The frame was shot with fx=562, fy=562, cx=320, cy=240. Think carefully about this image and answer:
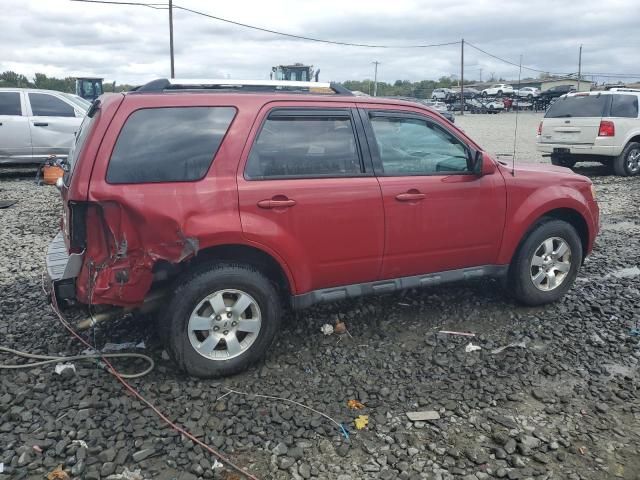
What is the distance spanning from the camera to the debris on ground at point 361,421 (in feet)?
10.7

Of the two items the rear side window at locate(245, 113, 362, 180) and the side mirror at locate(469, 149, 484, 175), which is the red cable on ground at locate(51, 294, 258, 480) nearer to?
the rear side window at locate(245, 113, 362, 180)

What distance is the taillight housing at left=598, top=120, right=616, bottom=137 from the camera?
39.6 ft

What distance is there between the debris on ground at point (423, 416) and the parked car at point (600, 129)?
10.7 metres

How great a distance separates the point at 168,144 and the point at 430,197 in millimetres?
1961

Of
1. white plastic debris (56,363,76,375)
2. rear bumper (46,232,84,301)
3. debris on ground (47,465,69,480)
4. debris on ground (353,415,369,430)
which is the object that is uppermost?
rear bumper (46,232,84,301)

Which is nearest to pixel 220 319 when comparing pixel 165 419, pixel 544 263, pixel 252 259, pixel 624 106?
pixel 252 259

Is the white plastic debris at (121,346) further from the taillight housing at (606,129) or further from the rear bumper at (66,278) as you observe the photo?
the taillight housing at (606,129)

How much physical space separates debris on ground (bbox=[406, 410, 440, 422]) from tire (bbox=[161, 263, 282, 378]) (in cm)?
109

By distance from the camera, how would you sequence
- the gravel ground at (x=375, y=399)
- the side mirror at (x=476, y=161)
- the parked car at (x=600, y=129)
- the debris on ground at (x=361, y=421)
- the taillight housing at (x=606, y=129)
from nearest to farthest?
the gravel ground at (x=375, y=399)
the debris on ground at (x=361, y=421)
the side mirror at (x=476, y=161)
the taillight housing at (x=606, y=129)
the parked car at (x=600, y=129)

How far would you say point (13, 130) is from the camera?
38.0ft

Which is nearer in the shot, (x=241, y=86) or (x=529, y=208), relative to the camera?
(x=241, y=86)

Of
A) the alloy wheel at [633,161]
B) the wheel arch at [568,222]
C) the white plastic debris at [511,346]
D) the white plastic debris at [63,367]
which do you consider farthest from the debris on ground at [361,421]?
the alloy wheel at [633,161]

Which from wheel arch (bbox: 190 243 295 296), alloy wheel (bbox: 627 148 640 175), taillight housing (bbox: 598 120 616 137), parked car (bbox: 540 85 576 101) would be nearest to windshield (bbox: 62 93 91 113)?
wheel arch (bbox: 190 243 295 296)

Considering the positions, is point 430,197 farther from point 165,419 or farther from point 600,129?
point 600,129
